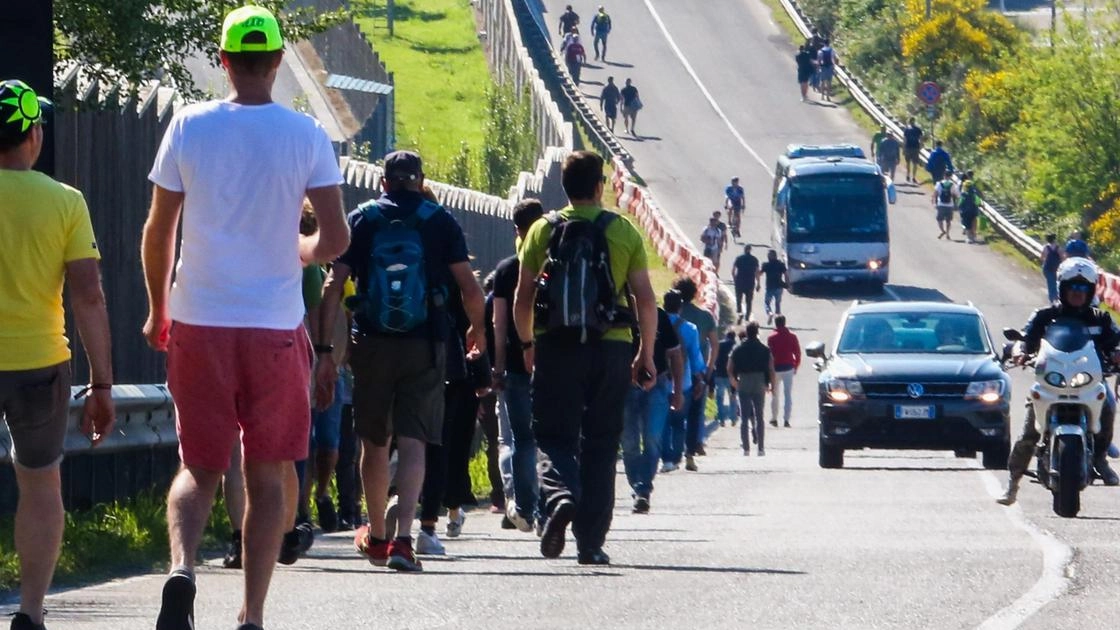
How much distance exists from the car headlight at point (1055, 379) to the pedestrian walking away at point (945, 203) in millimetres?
42036

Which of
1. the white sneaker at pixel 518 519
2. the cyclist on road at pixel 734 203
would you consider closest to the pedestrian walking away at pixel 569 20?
the cyclist on road at pixel 734 203

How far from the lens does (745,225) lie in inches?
2389

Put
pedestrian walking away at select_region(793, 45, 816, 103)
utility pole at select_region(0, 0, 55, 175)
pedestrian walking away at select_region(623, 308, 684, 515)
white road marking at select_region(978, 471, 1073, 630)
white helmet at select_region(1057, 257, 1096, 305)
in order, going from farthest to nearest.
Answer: pedestrian walking away at select_region(793, 45, 816, 103) → pedestrian walking away at select_region(623, 308, 684, 515) → white helmet at select_region(1057, 257, 1096, 305) → utility pole at select_region(0, 0, 55, 175) → white road marking at select_region(978, 471, 1073, 630)

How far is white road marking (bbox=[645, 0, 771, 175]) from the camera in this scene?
69062 millimetres

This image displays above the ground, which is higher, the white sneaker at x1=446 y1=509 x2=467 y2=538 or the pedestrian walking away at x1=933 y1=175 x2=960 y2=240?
the pedestrian walking away at x1=933 y1=175 x2=960 y2=240

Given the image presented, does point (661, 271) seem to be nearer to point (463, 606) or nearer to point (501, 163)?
point (501, 163)

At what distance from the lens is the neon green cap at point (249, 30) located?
7293 millimetres

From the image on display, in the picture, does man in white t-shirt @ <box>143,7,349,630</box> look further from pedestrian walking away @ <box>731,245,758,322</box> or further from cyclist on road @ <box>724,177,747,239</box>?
cyclist on road @ <box>724,177,747,239</box>

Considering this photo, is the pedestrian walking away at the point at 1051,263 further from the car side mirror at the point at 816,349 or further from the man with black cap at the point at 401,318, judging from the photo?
the man with black cap at the point at 401,318

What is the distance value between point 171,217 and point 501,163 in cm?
4480

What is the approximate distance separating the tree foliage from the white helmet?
26.5 feet

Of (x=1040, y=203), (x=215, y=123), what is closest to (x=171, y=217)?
(x=215, y=123)

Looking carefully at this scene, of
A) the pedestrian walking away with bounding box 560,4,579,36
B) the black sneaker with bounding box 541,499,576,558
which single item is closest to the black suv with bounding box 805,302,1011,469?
the black sneaker with bounding box 541,499,576,558

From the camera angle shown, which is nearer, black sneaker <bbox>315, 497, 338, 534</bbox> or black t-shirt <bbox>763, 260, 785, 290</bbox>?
black sneaker <bbox>315, 497, 338, 534</bbox>
